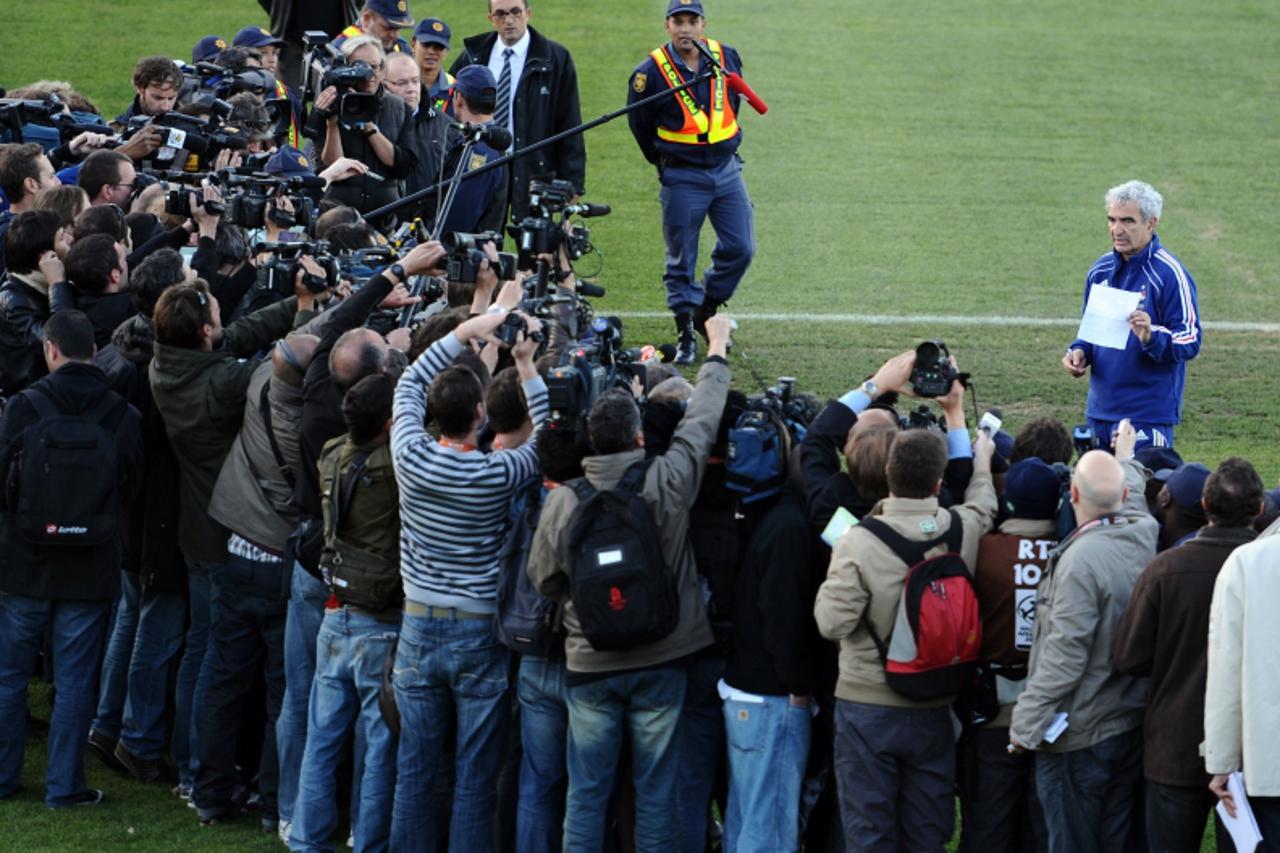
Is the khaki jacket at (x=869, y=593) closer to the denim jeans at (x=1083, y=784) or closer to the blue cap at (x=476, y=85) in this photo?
the denim jeans at (x=1083, y=784)

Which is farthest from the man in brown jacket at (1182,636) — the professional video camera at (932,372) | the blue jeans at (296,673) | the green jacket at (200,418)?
the green jacket at (200,418)

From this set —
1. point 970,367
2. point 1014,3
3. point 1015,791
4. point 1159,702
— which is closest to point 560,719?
point 1015,791

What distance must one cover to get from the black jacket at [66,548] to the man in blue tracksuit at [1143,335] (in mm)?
4158

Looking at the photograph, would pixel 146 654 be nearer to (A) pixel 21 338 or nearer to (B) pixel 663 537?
(A) pixel 21 338

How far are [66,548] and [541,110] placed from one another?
6.01 meters

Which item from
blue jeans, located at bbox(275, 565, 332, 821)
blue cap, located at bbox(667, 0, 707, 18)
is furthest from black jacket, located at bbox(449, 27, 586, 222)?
blue jeans, located at bbox(275, 565, 332, 821)

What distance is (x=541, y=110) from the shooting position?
12.4 m

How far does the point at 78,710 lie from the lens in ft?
23.6

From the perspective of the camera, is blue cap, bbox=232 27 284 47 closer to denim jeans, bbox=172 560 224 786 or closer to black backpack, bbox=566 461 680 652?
denim jeans, bbox=172 560 224 786

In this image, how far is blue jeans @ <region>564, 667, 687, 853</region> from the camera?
6.08m

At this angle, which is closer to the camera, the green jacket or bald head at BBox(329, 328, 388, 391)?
bald head at BBox(329, 328, 388, 391)

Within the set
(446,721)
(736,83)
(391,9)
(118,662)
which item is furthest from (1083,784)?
(391,9)

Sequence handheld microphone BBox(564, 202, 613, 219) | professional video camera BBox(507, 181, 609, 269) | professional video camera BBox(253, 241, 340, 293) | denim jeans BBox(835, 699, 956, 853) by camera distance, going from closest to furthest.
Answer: denim jeans BBox(835, 699, 956, 853) → professional video camera BBox(507, 181, 609, 269) → professional video camera BBox(253, 241, 340, 293) → handheld microphone BBox(564, 202, 613, 219)

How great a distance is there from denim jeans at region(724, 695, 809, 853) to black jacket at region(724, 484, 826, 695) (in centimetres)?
7
